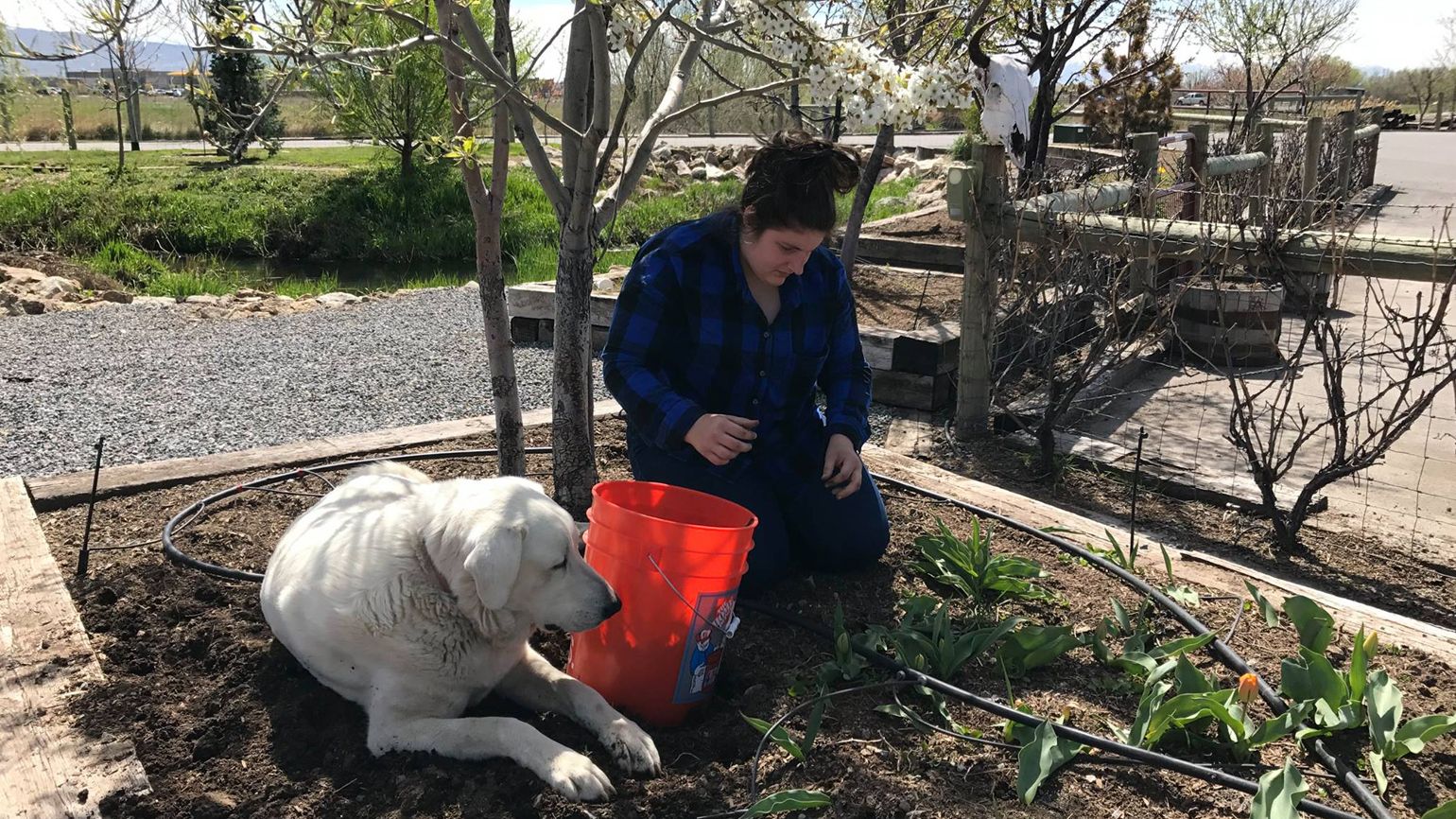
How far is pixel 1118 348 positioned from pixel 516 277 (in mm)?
8244

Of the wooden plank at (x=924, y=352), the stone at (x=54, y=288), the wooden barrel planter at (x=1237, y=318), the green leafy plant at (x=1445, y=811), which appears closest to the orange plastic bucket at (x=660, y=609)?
the green leafy plant at (x=1445, y=811)

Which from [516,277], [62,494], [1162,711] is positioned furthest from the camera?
[516,277]

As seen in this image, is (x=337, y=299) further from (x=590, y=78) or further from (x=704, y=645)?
(x=704, y=645)

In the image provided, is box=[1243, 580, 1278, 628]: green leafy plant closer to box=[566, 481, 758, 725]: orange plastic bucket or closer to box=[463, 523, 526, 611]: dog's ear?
box=[566, 481, 758, 725]: orange plastic bucket

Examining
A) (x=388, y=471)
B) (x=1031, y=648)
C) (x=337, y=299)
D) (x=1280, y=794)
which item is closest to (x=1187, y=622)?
(x=1031, y=648)

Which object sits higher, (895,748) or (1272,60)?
(1272,60)

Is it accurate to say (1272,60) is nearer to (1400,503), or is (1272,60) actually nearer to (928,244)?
(928,244)

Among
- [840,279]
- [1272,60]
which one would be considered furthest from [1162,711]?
[1272,60]

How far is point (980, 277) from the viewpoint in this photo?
5.43 m

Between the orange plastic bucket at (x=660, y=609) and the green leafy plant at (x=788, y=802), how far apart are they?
1.77 ft

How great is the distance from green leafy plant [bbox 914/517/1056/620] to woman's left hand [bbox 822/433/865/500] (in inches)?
15.0

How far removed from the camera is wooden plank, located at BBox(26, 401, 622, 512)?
4035 millimetres

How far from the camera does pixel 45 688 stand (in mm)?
2648

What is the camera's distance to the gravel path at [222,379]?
215 inches
